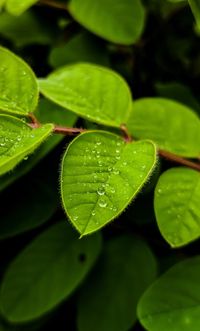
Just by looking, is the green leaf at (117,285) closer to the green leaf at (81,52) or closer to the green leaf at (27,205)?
the green leaf at (27,205)

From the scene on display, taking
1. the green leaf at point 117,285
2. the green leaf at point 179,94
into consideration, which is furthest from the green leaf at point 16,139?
the green leaf at point 179,94

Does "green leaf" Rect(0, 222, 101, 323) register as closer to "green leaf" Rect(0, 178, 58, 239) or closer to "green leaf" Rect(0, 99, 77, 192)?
"green leaf" Rect(0, 178, 58, 239)

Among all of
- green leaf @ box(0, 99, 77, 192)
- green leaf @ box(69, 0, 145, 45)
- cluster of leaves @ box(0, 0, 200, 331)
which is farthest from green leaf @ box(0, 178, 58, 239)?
→ green leaf @ box(69, 0, 145, 45)

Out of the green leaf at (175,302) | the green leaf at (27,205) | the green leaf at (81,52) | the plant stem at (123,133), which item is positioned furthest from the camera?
the green leaf at (81,52)

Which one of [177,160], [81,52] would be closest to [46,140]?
[177,160]

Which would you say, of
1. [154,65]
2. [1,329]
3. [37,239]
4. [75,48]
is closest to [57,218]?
[37,239]
